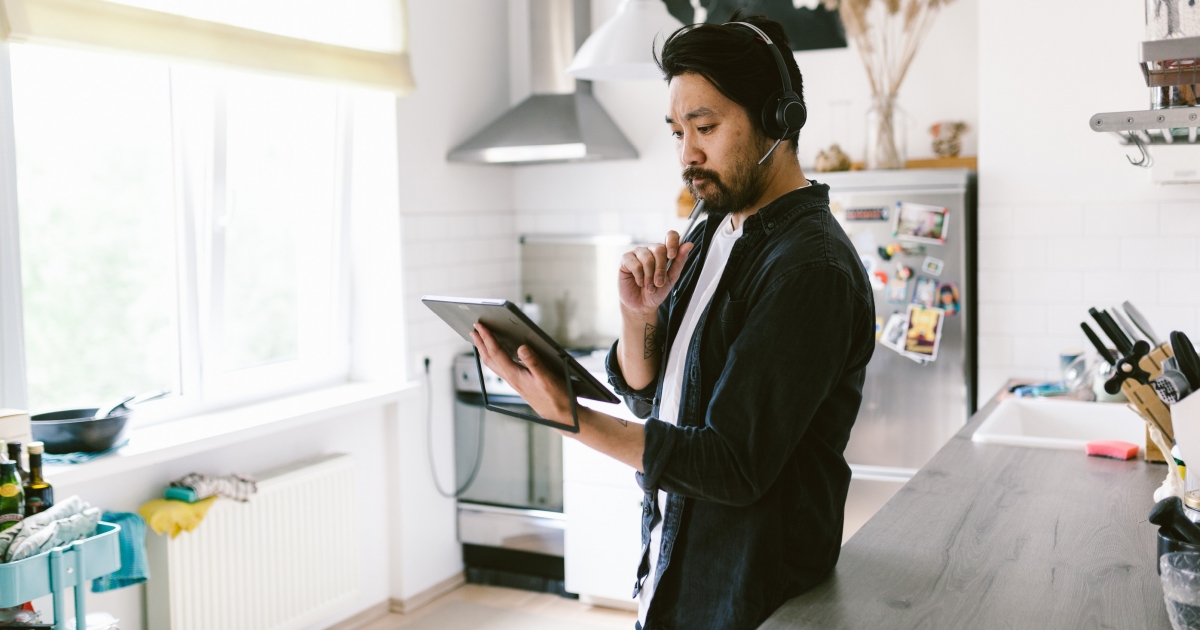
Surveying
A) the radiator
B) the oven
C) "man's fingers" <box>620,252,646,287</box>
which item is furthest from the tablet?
the oven

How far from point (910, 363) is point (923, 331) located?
0.36 feet

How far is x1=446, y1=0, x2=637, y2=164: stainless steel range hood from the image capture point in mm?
3707

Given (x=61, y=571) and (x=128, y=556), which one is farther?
(x=128, y=556)

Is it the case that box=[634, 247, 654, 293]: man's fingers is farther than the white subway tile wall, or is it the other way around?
the white subway tile wall

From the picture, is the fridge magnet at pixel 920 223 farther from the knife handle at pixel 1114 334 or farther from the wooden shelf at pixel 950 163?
the knife handle at pixel 1114 334

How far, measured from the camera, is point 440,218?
386 centimetres

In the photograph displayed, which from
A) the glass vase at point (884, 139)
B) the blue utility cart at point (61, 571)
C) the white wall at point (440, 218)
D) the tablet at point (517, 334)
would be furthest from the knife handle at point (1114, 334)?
the white wall at point (440, 218)

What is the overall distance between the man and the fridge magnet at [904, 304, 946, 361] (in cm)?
187

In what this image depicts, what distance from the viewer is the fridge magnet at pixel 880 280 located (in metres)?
3.24

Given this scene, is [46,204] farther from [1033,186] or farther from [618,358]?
[1033,186]

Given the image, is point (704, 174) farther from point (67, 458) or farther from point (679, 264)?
point (67, 458)

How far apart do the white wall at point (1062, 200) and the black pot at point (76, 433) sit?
2.62 meters

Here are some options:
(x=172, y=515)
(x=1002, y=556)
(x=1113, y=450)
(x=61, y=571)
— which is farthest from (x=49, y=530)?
(x=1113, y=450)

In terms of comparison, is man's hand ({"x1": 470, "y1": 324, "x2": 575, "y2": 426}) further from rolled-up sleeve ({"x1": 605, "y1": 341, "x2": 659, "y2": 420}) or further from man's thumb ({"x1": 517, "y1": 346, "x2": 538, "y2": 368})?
rolled-up sleeve ({"x1": 605, "y1": 341, "x2": 659, "y2": 420})
